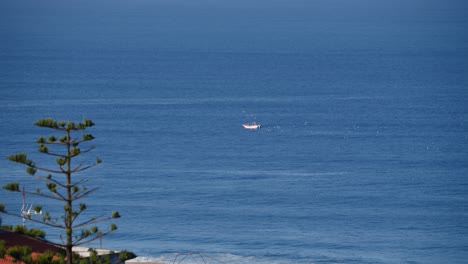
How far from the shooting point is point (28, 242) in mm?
33219

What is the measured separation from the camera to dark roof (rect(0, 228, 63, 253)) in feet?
106

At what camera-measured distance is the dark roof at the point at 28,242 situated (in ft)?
106

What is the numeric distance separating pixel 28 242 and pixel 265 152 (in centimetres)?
5239

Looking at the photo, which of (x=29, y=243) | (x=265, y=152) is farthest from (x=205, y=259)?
(x=265, y=152)

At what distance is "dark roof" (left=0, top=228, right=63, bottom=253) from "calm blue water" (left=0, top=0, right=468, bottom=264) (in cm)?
1959

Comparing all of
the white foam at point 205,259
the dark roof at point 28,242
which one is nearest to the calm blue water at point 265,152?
the white foam at point 205,259

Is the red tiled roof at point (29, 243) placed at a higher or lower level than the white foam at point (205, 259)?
lower

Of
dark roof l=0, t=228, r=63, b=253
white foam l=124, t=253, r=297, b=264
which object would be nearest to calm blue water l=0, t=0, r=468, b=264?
white foam l=124, t=253, r=297, b=264

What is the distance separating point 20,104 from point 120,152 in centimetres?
2710

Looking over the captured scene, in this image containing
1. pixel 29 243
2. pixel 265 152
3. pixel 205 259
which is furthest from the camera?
pixel 265 152

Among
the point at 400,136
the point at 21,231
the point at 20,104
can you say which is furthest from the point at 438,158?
the point at 21,231

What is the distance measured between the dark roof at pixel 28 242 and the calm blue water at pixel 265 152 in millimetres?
19587

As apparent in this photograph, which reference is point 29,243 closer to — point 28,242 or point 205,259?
point 28,242

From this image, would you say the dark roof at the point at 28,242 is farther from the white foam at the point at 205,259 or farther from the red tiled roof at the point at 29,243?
the white foam at the point at 205,259
